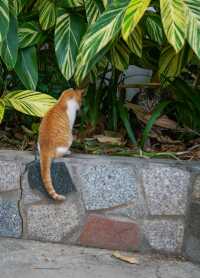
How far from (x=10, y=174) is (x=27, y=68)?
0.67 meters

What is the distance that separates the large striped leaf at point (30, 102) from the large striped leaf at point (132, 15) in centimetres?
73

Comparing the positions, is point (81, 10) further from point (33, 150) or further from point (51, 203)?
point (51, 203)

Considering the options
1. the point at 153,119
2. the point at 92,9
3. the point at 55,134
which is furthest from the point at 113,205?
the point at 92,9

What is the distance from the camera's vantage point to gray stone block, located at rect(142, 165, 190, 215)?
3398mm

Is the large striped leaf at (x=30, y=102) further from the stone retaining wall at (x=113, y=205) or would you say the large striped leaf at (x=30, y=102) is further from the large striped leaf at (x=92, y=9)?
the large striped leaf at (x=92, y=9)

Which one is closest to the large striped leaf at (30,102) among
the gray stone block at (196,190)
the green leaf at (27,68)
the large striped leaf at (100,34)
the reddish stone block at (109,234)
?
the green leaf at (27,68)

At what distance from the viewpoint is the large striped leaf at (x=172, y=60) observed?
12.4ft

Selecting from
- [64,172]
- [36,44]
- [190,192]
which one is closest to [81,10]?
[36,44]

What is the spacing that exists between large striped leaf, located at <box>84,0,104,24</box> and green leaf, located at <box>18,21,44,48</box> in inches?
14.5

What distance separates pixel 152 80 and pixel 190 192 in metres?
1.13

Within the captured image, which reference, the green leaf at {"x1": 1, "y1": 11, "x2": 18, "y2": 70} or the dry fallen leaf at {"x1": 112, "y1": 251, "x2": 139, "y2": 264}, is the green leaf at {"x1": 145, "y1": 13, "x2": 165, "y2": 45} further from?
the dry fallen leaf at {"x1": 112, "y1": 251, "x2": 139, "y2": 264}

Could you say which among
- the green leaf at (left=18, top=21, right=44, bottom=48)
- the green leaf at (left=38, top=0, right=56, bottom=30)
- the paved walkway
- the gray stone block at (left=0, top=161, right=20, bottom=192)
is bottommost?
the paved walkway

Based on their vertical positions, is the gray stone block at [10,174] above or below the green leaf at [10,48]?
below

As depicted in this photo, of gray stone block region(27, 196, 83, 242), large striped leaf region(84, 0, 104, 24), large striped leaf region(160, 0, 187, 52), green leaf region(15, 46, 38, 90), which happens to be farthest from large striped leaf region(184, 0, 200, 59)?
gray stone block region(27, 196, 83, 242)
